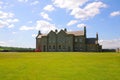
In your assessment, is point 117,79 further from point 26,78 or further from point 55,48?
point 55,48

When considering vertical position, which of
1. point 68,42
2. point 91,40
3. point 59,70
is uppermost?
point 91,40

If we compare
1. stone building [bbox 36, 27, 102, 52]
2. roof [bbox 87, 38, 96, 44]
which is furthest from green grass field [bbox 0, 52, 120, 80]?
roof [bbox 87, 38, 96, 44]

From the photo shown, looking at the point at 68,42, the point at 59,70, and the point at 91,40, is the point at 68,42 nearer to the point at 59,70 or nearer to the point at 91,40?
the point at 91,40

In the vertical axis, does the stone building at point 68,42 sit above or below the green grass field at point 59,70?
above

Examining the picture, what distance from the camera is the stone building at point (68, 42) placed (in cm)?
9344

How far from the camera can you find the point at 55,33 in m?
99.0

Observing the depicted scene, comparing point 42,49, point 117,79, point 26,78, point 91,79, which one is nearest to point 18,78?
point 26,78

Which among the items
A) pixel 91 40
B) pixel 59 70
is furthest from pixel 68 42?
pixel 59 70

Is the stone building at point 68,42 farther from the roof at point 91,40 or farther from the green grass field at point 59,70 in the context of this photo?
the green grass field at point 59,70

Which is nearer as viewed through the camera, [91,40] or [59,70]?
[59,70]

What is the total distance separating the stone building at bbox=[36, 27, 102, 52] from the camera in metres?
93.4

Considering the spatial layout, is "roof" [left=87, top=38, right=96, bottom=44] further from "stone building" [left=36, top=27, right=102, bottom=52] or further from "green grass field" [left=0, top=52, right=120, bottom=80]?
"green grass field" [left=0, top=52, right=120, bottom=80]

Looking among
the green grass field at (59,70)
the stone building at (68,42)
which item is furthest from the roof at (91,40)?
the green grass field at (59,70)

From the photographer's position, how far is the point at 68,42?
95.8 m
